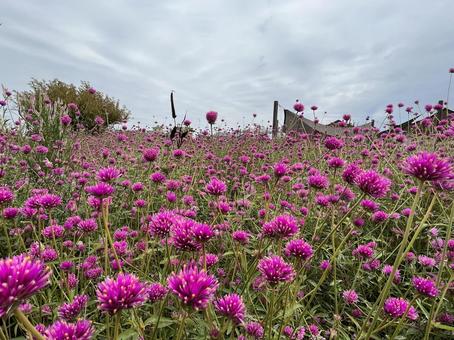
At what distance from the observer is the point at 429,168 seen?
1.12 meters

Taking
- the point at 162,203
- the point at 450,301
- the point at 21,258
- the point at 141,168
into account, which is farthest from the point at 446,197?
the point at 141,168

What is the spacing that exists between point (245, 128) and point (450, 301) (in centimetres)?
638

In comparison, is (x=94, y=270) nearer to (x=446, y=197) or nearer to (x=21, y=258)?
(x=21, y=258)

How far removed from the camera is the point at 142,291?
915 millimetres

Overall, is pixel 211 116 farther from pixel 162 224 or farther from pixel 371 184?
pixel 371 184

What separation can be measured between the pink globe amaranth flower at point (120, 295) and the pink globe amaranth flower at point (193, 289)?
10 centimetres

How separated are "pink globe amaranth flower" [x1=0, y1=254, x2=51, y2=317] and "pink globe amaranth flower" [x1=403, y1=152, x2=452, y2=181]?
1.25 metres

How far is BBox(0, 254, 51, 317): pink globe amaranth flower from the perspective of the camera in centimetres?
65

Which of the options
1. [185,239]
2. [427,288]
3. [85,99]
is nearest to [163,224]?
[185,239]

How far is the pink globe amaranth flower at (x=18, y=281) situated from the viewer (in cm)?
65

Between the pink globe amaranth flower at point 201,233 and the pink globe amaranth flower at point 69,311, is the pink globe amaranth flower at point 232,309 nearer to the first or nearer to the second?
the pink globe amaranth flower at point 201,233

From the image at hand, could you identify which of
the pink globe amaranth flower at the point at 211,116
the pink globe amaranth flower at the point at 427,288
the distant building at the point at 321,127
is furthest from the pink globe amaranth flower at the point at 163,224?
the distant building at the point at 321,127

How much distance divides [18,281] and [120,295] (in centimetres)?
27

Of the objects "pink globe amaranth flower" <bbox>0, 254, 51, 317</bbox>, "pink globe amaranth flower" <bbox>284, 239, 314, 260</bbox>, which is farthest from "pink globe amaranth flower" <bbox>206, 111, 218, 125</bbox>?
"pink globe amaranth flower" <bbox>0, 254, 51, 317</bbox>
